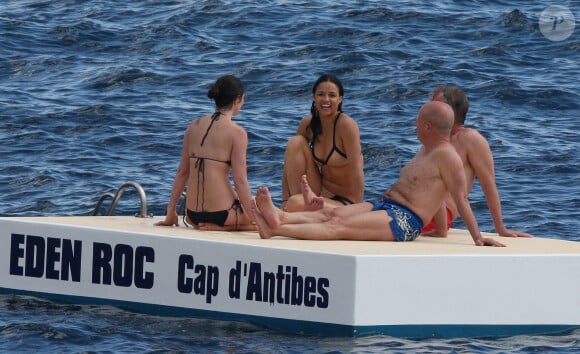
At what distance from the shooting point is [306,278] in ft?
33.7

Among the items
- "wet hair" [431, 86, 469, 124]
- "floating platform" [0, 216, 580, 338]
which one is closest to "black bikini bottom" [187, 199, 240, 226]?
"floating platform" [0, 216, 580, 338]

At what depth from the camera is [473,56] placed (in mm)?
27578

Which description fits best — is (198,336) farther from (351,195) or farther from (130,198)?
(130,198)

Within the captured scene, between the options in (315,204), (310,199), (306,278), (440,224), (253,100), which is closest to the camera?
(306,278)

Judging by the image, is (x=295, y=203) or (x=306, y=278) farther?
(x=295, y=203)

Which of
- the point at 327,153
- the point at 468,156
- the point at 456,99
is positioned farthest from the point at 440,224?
the point at 327,153

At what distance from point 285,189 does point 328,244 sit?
5.70ft

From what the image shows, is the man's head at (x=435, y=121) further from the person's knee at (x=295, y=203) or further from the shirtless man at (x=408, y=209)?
the person's knee at (x=295, y=203)

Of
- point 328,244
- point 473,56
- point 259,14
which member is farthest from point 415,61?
point 328,244

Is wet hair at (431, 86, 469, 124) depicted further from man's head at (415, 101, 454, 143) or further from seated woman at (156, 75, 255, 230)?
seated woman at (156, 75, 255, 230)

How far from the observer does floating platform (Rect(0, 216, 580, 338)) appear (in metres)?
10.2

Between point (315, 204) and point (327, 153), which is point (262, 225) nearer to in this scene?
point (315, 204)

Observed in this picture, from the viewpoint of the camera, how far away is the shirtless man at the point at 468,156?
11.7 metres

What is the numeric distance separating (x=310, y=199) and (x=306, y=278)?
126cm
